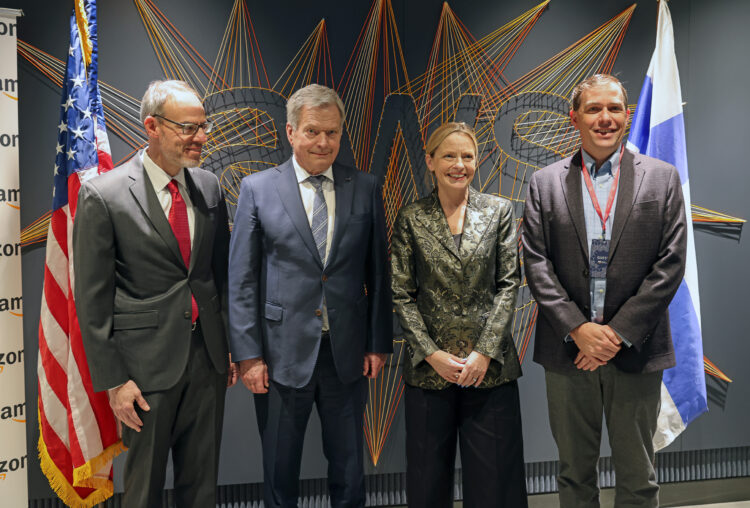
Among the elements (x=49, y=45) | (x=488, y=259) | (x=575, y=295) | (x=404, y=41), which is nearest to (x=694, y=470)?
(x=575, y=295)

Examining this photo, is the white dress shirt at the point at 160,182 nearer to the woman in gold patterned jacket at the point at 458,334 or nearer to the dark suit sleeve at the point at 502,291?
the woman in gold patterned jacket at the point at 458,334

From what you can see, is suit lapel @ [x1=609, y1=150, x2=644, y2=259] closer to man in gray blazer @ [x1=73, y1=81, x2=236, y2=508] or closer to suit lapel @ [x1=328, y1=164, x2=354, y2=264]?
suit lapel @ [x1=328, y1=164, x2=354, y2=264]

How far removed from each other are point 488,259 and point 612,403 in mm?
705

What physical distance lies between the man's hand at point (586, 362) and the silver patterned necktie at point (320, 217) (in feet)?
3.29

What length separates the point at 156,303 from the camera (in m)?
1.96

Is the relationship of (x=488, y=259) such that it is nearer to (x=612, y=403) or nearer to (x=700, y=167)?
(x=612, y=403)

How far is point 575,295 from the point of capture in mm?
2164

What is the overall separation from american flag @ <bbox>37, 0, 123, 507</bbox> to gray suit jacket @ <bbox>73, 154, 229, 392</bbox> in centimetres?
56

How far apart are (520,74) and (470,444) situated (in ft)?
6.34

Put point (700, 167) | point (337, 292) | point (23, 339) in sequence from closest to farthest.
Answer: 1. point (337, 292)
2. point (23, 339)
3. point (700, 167)

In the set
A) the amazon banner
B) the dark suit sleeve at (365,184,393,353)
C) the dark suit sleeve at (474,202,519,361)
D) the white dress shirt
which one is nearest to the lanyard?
the dark suit sleeve at (474,202,519,361)

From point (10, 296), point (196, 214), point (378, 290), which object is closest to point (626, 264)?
point (378, 290)

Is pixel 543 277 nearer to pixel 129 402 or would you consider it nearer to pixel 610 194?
pixel 610 194

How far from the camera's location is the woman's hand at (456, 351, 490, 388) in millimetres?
2105
